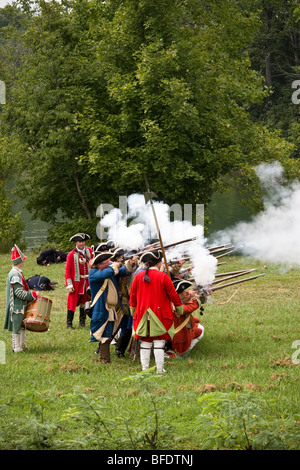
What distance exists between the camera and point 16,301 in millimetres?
11117

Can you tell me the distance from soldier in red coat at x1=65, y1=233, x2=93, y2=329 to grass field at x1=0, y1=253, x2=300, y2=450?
516 millimetres

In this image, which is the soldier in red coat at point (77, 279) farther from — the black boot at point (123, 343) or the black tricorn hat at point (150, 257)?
the black tricorn hat at point (150, 257)

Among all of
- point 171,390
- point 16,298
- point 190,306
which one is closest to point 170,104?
point 16,298

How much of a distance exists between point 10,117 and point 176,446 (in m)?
24.5

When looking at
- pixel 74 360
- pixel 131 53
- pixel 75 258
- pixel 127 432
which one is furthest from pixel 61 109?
pixel 127 432

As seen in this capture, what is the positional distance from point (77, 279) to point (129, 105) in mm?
12736

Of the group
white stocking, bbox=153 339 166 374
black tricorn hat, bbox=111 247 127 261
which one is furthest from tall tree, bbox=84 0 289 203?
white stocking, bbox=153 339 166 374

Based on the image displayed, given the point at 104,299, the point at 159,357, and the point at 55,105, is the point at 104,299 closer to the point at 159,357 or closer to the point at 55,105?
the point at 159,357

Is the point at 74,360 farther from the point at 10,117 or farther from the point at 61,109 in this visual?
the point at 10,117

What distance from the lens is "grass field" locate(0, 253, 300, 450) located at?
5.99 m

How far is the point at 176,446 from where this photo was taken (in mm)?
6234

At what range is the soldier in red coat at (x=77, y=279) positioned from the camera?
43.8 ft

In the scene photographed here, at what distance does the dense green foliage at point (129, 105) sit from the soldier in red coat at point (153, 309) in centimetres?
1390

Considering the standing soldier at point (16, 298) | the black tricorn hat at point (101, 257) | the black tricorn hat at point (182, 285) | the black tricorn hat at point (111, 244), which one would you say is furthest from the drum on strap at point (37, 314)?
the black tricorn hat at point (182, 285)
